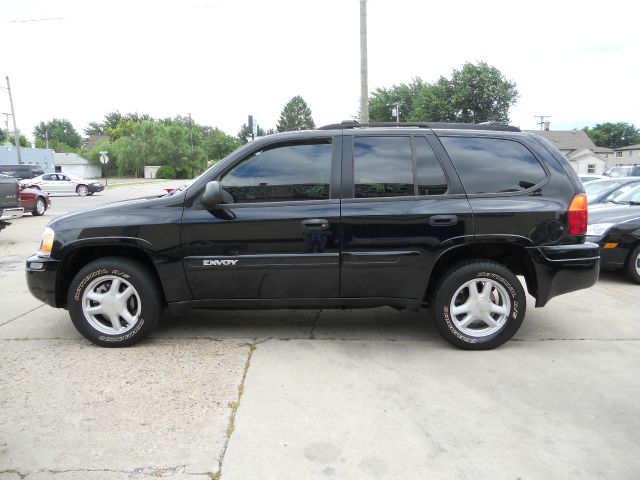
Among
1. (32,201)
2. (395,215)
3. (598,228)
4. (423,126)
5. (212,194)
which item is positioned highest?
(423,126)

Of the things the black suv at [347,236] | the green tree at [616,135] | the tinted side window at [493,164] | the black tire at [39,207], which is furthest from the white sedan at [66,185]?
the green tree at [616,135]

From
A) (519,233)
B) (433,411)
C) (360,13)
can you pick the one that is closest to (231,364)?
(433,411)

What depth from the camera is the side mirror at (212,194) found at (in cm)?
373

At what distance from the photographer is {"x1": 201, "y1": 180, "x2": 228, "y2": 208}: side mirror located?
3.73m

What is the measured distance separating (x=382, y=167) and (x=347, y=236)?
0.64m

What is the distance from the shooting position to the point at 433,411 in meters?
3.04

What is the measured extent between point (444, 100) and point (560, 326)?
48171 mm

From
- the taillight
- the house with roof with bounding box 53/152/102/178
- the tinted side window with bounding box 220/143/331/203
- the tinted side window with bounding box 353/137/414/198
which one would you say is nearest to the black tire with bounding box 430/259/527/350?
the taillight

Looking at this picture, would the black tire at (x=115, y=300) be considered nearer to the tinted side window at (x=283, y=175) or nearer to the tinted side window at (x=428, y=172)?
the tinted side window at (x=283, y=175)

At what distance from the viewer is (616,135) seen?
111 meters

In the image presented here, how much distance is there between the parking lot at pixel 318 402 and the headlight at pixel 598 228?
1.99 m

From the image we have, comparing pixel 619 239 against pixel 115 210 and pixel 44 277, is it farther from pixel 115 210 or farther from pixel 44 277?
pixel 44 277

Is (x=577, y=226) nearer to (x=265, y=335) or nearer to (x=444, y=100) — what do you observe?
(x=265, y=335)

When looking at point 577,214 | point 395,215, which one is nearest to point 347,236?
point 395,215
